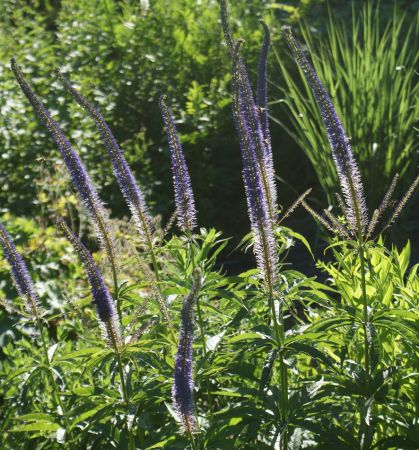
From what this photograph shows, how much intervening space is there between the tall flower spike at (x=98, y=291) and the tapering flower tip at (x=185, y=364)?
494mm

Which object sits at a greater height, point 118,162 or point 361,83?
point 118,162

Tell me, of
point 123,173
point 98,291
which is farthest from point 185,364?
point 123,173

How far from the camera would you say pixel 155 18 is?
8.41 metres

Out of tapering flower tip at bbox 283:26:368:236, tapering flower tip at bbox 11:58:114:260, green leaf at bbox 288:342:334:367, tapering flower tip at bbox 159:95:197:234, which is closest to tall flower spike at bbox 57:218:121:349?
tapering flower tip at bbox 11:58:114:260

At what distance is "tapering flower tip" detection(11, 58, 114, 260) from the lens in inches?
113

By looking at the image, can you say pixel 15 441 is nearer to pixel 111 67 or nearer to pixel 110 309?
pixel 110 309

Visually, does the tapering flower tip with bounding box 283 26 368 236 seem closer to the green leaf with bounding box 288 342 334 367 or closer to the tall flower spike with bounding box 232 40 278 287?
the tall flower spike with bounding box 232 40 278 287

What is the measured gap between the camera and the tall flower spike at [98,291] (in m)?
2.72

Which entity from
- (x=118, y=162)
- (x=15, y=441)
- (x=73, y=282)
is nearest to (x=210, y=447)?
(x=118, y=162)

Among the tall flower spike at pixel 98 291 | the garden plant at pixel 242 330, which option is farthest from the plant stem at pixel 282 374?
the tall flower spike at pixel 98 291

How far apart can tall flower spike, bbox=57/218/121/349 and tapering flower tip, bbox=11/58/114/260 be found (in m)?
0.14

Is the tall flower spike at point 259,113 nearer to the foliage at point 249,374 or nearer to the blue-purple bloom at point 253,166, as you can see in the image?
the blue-purple bloom at point 253,166

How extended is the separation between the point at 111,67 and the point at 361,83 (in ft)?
9.33

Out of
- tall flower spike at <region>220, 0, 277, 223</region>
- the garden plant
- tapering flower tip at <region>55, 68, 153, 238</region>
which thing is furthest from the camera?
tapering flower tip at <region>55, 68, 153, 238</region>
